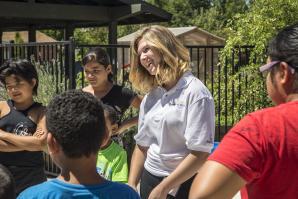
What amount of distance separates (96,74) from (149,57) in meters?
1.24

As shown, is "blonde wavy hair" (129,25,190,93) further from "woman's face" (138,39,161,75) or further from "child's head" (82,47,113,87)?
"child's head" (82,47,113,87)

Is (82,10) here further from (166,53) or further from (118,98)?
(166,53)

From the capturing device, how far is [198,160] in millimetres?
2895

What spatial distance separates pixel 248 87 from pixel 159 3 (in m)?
41.8

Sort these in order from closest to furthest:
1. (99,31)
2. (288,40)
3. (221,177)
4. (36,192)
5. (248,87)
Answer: (221,177), (288,40), (36,192), (248,87), (99,31)

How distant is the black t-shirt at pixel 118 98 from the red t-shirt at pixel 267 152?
2.66m

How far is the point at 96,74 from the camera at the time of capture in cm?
428

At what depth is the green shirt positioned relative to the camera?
3521mm

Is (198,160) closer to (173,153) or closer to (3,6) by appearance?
(173,153)

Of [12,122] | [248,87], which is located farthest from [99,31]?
[12,122]

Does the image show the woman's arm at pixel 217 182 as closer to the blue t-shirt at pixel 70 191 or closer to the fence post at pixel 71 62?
the blue t-shirt at pixel 70 191

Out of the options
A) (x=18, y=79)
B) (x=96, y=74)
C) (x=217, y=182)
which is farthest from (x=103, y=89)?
(x=217, y=182)

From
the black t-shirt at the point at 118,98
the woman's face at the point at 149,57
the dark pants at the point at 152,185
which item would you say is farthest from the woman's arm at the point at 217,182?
the black t-shirt at the point at 118,98

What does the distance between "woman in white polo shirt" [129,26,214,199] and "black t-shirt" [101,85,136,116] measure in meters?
0.97
